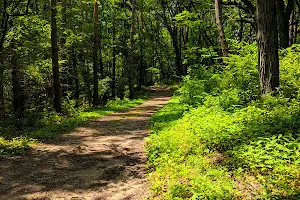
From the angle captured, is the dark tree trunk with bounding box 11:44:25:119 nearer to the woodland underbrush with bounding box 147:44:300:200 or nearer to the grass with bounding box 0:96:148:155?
the grass with bounding box 0:96:148:155

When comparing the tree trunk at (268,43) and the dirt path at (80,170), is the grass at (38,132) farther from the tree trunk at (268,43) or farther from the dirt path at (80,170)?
the tree trunk at (268,43)

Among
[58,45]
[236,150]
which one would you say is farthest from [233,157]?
[58,45]

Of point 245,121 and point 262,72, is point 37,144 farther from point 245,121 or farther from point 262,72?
point 262,72

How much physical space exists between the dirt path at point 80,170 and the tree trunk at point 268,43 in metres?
4.24

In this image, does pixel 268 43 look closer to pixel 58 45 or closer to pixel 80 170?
pixel 80 170

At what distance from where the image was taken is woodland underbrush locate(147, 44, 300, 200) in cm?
462

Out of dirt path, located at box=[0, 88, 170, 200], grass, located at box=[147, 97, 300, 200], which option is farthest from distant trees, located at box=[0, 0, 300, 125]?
dirt path, located at box=[0, 88, 170, 200]

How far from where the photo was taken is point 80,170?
7191 millimetres

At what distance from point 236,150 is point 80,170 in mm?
3744

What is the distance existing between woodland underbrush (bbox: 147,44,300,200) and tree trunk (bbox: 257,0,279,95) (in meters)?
0.44

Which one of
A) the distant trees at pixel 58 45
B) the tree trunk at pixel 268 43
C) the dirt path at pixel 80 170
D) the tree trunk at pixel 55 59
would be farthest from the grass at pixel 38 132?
the tree trunk at pixel 268 43

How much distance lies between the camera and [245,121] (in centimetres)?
727

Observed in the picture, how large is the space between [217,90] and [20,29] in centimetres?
893

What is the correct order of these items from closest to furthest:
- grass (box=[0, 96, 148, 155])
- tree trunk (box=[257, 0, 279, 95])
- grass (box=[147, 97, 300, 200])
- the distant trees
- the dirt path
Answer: grass (box=[147, 97, 300, 200]), the dirt path, tree trunk (box=[257, 0, 279, 95]), grass (box=[0, 96, 148, 155]), the distant trees
